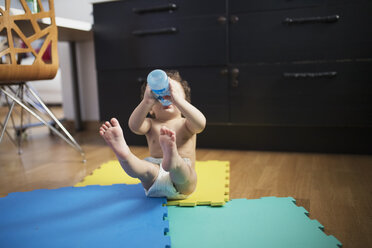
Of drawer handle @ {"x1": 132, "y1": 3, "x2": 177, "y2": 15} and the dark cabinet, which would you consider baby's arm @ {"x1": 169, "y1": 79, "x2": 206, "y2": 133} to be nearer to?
the dark cabinet

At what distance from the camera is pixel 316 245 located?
818mm

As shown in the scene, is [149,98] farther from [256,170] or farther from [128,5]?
[128,5]

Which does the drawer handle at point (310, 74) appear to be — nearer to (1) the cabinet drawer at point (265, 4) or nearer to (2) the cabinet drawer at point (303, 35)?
(2) the cabinet drawer at point (303, 35)

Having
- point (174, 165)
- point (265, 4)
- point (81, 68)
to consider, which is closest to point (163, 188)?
point (174, 165)

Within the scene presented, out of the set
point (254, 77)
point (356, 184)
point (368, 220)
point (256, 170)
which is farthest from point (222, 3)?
point (368, 220)

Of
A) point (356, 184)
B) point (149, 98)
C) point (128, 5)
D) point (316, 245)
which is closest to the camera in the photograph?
point (316, 245)

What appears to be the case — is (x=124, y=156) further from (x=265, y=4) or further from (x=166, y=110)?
(x=265, y=4)

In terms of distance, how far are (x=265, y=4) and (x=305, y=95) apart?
49cm

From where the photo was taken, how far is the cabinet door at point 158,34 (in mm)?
1780

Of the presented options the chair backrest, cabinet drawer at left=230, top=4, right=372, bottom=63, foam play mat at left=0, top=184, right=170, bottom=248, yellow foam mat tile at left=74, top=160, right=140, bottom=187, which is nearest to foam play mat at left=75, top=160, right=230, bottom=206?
yellow foam mat tile at left=74, top=160, right=140, bottom=187

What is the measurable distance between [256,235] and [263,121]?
3.15ft

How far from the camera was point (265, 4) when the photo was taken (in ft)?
5.48

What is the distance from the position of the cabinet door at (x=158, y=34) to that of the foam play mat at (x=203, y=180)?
2.01ft

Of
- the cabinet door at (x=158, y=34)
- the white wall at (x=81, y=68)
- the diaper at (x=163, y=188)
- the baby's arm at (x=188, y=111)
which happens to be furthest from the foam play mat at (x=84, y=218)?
the white wall at (x=81, y=68)
